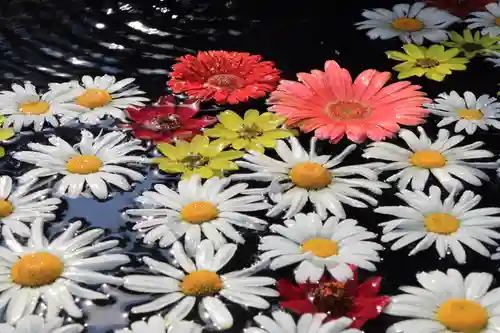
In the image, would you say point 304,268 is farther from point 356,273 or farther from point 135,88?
point 135,88

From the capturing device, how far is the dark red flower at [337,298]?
666mm

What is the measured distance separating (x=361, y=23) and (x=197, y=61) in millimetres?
242

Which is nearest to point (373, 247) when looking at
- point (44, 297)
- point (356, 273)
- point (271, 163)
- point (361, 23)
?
point (356, 273)

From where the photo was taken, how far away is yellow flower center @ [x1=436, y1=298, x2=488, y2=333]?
64cm

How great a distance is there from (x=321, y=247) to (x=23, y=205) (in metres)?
0.28

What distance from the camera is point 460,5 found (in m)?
1.19

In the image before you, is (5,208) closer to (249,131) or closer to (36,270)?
(36,270)

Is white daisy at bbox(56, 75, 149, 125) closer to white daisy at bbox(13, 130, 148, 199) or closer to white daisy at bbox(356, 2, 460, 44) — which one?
white daisy at bbox(13, 130, 148, 199)

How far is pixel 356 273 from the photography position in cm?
70

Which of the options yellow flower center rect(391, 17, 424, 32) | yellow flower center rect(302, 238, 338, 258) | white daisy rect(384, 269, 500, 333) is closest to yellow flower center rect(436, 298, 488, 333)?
white daisy rect(384, 269, 500, 333)

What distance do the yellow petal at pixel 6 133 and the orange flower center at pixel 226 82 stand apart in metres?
0.23

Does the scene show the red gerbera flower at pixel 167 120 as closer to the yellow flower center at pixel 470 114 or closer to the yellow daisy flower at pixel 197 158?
the yellow daisy flower at pixel 197 158

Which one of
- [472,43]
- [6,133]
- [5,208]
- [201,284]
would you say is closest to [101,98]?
[6,133]

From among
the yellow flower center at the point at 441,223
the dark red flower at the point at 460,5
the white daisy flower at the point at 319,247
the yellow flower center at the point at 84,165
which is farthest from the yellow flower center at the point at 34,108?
the dark red flower at the point at 460,5
